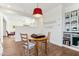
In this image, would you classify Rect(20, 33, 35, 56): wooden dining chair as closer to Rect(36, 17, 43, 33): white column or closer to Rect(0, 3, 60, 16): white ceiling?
Rect(36, 17, 43, 33): white column

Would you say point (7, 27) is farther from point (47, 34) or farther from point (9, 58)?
point (47, 34)

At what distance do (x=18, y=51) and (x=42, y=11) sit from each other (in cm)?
110

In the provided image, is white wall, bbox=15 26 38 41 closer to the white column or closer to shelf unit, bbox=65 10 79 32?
the white column

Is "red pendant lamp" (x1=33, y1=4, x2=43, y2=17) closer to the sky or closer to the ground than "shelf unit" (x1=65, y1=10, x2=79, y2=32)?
closer to the sky

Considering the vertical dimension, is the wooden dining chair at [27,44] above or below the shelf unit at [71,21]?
Result: below

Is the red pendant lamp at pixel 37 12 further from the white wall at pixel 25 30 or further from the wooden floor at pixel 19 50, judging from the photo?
the wooden floor at pixel 19 50

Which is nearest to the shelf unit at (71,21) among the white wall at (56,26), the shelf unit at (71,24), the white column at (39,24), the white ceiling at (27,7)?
the shelf unit at (71,24)

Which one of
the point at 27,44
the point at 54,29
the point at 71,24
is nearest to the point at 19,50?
the point at 27,44

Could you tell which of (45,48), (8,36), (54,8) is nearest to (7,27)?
(8,36)

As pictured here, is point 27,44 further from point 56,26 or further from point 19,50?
point 56,26

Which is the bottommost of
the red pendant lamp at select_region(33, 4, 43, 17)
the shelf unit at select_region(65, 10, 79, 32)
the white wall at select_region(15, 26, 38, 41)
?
the white wall at select_region(15, 26, 38, 41)

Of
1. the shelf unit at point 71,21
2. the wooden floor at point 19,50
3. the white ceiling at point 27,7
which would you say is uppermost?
the white ceiling at point 27,7

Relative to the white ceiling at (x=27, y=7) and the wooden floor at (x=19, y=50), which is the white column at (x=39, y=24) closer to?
the white ceiling at (x=27, y=7)

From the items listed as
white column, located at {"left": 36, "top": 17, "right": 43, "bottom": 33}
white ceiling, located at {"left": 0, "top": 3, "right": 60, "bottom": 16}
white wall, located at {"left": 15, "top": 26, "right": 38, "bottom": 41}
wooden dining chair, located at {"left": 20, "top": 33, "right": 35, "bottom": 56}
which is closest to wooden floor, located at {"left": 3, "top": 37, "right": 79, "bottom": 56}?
wooden dining chair, located at {"left": 20, "top": 33, "right": 35, "bottom": 56}
